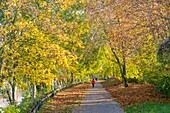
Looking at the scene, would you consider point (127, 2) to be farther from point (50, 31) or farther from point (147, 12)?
point (50, 31)

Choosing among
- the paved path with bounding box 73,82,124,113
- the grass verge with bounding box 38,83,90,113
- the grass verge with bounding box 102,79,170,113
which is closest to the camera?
the grass verge with bounding box 102,79,170,113

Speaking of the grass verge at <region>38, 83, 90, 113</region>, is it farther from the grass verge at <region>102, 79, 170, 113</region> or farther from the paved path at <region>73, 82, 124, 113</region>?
the grass verge at <region>102, 79, 170, 113</region>

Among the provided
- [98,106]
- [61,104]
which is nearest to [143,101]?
[98,106]

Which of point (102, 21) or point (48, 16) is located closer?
point (48, 16)

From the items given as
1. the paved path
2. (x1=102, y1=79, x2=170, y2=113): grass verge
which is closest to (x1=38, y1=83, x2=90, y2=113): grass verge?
the paved path

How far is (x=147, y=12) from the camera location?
49.3 feet

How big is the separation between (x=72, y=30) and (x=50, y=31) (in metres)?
1.74

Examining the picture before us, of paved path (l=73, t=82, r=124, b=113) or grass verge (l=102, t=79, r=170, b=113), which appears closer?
grass verge (l=102, t=79, r=170, b=113)

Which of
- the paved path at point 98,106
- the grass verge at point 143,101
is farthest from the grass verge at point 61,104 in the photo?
the grass verge at point 143,101

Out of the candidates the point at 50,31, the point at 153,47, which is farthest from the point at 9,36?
the point at 153,47

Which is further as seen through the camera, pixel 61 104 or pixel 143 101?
pixel 61 104

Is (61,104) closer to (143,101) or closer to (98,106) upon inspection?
(98,106)

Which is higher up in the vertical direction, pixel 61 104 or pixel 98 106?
pixel 61 104

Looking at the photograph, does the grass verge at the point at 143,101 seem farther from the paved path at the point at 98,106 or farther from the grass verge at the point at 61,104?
the grass verge at the point at 61,104
